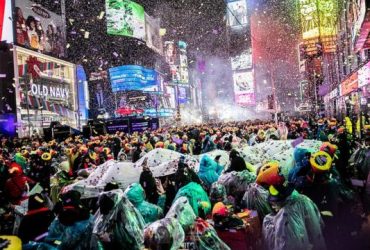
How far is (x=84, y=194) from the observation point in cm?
686

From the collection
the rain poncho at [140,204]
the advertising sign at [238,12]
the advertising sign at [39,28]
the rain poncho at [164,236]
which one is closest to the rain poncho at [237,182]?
the rain poncho at [140,204]

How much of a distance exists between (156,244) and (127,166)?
4.63 metres

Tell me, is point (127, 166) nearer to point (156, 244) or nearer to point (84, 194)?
point (84, 194)

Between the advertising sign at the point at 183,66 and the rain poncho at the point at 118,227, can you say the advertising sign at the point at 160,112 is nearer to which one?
the advertising sign at the point at 183,66

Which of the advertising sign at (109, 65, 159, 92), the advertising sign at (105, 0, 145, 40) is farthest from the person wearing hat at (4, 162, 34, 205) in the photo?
the advertising sign at (109, 65, 159, 92)

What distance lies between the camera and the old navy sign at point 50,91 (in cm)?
4672

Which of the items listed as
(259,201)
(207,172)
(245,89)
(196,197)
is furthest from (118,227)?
(245,89)

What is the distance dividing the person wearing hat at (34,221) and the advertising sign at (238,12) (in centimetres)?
10732

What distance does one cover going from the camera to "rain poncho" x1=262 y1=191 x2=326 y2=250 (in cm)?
399

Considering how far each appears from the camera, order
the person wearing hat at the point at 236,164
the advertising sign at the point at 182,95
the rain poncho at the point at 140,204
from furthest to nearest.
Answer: the advertising sign at the point at 182,95, the person wearing hat at the point at 236,164, the rain poncho at the point at 140,204

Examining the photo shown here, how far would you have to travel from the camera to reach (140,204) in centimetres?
531

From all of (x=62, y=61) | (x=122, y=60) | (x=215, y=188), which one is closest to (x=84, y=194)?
(x=215, y=188)

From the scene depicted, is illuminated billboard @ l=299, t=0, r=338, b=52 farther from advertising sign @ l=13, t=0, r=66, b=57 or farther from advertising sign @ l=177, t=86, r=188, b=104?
advertising sign @ l=177, t=86, r=188, b=104

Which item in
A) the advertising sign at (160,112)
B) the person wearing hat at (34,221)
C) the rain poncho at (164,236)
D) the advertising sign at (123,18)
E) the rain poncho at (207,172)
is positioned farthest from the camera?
the advertising sign at (160,112)
